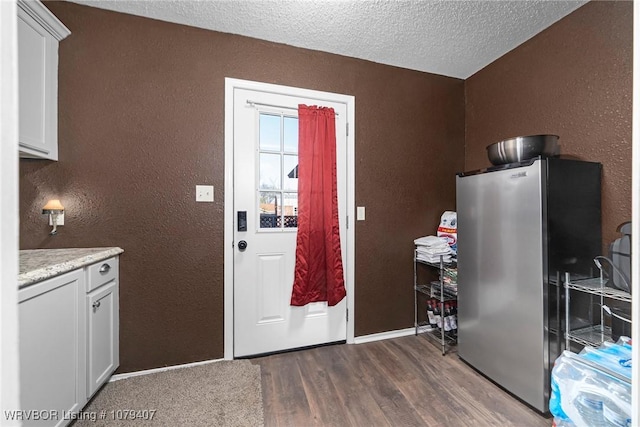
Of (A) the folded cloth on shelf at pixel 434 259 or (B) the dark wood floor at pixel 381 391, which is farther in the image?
(A) the folded cloth on shelf at pixel 434 259

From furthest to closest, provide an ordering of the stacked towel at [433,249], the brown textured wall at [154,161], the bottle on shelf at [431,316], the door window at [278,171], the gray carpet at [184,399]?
the bottle on shelf at [431,316]
the stacked towel at [433,249]
the door window at [278,171]
the brown textured wall at [154,161]
the gray carpet at [184,399]

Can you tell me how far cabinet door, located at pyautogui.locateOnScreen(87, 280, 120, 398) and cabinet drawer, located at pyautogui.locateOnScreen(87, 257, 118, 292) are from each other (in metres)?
0.03

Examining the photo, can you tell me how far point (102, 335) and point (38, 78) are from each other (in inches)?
62.5

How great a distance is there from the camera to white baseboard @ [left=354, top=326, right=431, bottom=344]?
2367 mm

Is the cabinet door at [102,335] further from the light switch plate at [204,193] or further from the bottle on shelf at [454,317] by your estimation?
the bottle on shelf at [454,317]

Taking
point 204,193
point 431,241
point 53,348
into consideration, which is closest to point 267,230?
point 204,193

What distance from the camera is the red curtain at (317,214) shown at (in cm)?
219

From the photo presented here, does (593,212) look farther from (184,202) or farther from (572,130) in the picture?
(184,202)

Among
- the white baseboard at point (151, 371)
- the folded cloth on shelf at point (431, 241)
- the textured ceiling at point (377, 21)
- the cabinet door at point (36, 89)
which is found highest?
the textured ceiling at point (377, 21)

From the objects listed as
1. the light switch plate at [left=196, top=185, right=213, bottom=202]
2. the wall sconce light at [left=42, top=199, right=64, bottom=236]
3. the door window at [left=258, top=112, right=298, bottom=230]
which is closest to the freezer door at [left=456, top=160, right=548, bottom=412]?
the door window at [left=258, top=112, right=298, bottom=230]

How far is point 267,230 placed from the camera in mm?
2162

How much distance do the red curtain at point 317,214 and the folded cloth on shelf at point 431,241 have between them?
762 mm

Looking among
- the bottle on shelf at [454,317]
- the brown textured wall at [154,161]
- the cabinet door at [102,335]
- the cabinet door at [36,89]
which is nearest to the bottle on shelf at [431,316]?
the bottle on shelf at [454,317]

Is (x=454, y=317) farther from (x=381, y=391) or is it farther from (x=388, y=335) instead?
(x=381, y=391)
